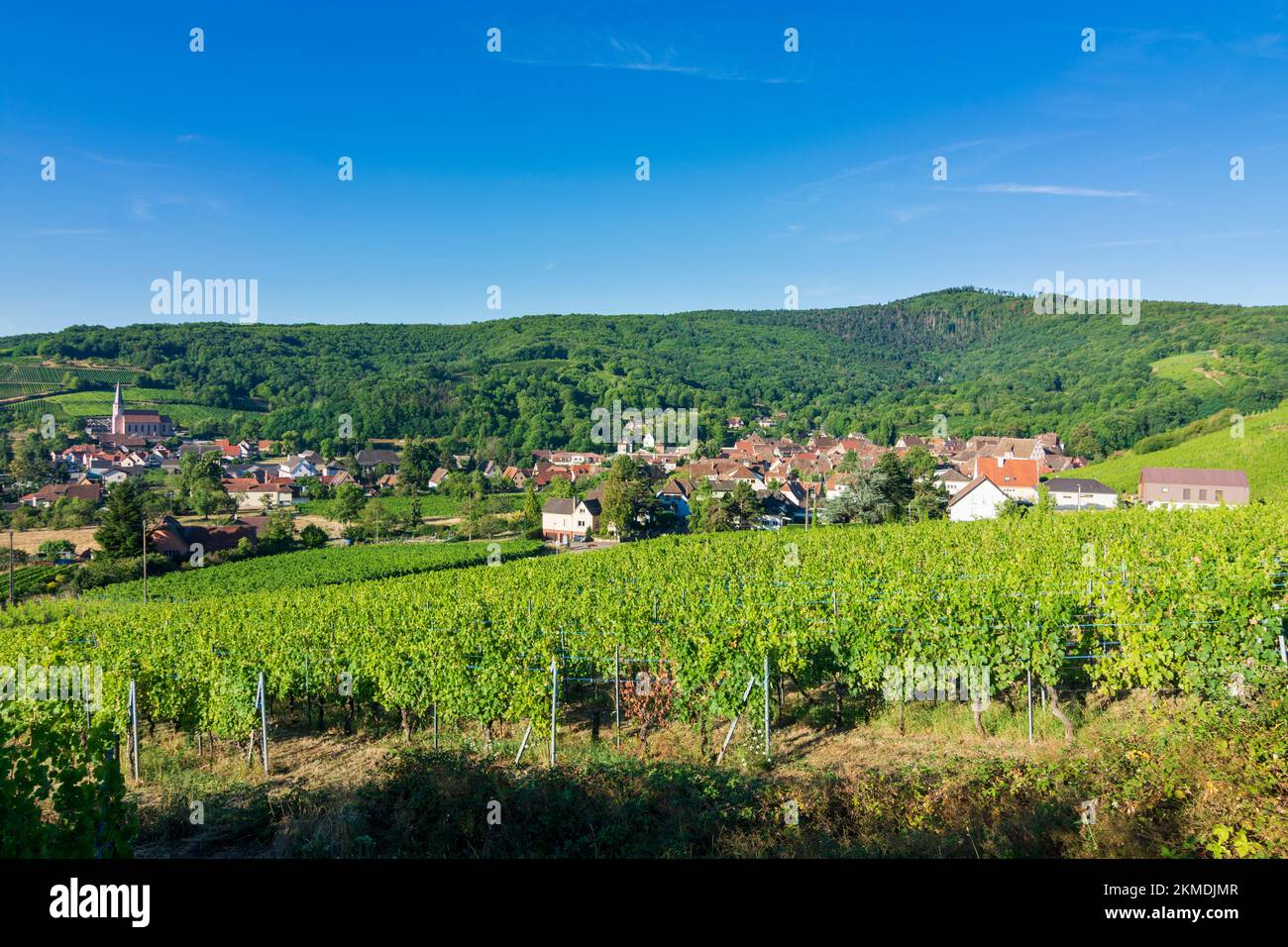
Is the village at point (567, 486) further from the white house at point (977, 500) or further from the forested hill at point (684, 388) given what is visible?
the forested hill at point (684, 388)

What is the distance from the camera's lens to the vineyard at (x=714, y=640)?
39.4 ft

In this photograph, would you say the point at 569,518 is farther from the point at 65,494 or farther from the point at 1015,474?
the point at 65,494

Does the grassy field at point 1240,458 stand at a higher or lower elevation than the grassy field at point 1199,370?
lower

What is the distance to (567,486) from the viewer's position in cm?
8362

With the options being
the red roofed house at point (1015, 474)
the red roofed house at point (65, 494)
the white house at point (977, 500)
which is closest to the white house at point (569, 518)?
the white house at point (977, 500)

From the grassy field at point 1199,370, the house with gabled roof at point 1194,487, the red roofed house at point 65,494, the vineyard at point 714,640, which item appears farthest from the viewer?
the grassy field at point 1199,370

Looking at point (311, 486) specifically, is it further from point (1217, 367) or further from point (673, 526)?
point (1217, 367)

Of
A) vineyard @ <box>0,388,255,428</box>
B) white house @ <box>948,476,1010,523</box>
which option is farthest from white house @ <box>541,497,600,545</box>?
vineyard @ <box>0,388,255,428</box>

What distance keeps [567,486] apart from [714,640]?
234ft

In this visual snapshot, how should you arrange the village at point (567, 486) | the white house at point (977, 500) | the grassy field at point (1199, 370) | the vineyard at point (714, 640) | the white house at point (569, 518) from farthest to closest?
the grassy field at point (1199, 370) → the white house at point (569, 518) → the white house at point (977, 500) → the village at point (567, 486) → the vineyard at point (714, 640)

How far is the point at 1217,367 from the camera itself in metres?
124

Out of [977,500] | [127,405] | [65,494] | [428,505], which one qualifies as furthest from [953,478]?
[127,405]

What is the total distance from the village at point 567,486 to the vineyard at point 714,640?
28.5 m

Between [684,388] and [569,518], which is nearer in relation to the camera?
[569,518]
